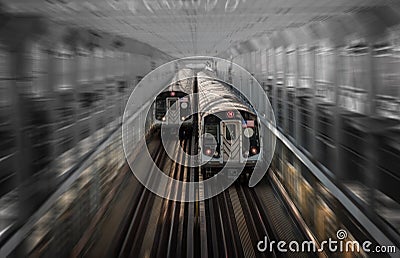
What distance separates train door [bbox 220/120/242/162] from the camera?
10141mm

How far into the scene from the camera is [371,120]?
195 inches

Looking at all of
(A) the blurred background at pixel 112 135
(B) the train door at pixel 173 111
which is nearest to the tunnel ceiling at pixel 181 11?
(A) the blurred background at pixel 112 135

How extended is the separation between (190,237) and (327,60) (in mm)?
3169

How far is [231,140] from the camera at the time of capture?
10250mm

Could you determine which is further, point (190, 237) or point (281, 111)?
point (281, 111)

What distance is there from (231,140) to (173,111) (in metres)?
5.85

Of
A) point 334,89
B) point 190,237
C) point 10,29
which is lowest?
point 190,237

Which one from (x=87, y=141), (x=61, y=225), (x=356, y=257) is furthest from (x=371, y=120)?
(x=87, y=141)

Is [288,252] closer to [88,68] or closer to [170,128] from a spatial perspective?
[88,68]

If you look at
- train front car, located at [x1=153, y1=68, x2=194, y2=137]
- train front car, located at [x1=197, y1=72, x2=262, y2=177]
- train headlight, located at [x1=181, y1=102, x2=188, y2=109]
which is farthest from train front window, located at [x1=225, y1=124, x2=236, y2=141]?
train headlight, located at [x1=181, y1=102, x2=188, y2=109]

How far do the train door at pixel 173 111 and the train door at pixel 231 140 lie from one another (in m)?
5.68

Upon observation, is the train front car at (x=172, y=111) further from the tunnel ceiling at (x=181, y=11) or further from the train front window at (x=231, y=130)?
the tunnel ceiling at (x=181, y=11)

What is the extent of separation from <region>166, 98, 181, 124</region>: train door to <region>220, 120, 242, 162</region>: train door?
568 cm

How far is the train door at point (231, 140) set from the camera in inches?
399
